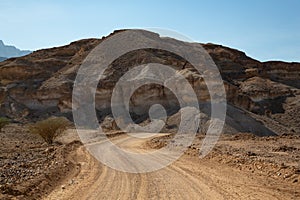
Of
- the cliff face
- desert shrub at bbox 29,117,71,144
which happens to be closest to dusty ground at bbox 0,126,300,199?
desert shrub at bbox 29,117,71,144

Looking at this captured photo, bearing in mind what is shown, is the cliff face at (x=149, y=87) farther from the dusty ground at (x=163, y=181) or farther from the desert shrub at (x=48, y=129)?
the dusty ground at (x=163, y=181)

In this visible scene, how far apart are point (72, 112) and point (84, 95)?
11.7ft

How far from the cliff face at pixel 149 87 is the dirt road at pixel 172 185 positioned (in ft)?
108

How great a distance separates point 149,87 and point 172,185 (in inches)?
1934

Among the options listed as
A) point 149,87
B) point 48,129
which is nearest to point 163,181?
point 48,129

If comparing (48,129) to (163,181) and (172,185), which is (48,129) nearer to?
(163,181)

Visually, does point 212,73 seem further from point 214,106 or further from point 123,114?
point 123,114

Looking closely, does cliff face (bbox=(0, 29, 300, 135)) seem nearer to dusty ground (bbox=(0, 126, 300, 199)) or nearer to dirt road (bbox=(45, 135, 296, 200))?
dusty ground (bbox=(0, 126, 300, 199))

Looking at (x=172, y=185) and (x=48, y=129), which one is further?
(x=48, y=129)

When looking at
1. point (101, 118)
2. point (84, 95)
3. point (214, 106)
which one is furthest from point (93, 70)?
point (214, 106)

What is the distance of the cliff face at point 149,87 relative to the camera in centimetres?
5847

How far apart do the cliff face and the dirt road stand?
32837 mm

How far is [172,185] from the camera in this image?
446 inches

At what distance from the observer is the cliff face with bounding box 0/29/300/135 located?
58466mm
